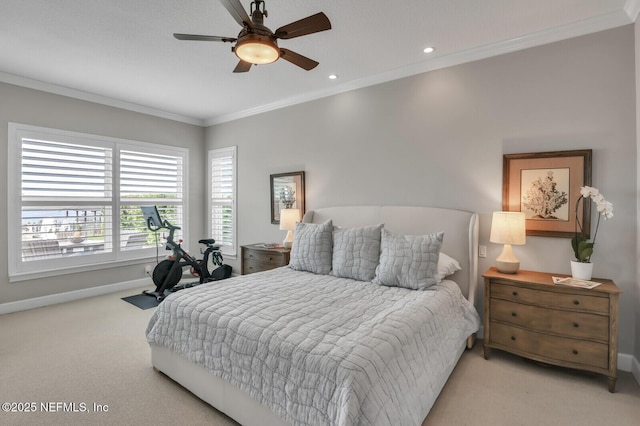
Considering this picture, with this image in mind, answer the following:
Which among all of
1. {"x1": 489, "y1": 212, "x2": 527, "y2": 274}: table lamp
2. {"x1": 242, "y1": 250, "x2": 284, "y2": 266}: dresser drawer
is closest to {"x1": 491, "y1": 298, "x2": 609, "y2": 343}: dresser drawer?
{"x1": 489, "y1": 212, "x2": 527, "y2": 274}: table lamp

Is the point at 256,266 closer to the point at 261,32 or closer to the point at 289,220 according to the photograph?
the point at 289,220

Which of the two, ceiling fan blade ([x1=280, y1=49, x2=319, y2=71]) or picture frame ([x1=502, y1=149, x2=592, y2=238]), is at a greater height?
ceiling fan blade ([x1=280, y1=49, x2=319, y2=71])

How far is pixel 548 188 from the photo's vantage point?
9.41 ft

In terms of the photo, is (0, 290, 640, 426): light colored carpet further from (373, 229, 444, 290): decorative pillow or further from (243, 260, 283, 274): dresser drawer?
(243, 260, 283, 274): dresser drawer

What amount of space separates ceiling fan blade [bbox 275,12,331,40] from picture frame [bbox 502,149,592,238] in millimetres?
2144

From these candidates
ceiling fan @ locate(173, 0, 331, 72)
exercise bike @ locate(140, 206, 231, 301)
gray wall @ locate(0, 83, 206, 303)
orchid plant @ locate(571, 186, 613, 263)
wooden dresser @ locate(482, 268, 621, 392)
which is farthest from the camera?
exercise bike @ locate(140, 206, 231, 301)

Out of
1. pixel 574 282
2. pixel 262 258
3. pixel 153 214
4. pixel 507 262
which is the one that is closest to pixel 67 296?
pixel 153 214

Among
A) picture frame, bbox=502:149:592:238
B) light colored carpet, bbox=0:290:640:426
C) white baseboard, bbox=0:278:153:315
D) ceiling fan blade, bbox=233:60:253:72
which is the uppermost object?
ceiling fan blade, bbox=233:60:253:72

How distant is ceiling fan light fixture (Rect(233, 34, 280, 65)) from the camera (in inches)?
79.4

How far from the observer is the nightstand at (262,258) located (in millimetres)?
4047

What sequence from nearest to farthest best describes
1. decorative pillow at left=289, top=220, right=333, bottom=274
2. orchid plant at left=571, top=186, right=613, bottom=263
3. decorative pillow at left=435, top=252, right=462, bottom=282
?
orchid plant at left=571, top=186, right=613, bottom=263, decorative pillow at left=435, top=252, right=462, bottom=282, decorative pillow at left=289, top=220, right=333, bottom=274

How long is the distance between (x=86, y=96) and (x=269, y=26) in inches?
131

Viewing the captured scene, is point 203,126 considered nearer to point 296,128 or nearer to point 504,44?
point 296,128

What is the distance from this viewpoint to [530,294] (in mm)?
2561
